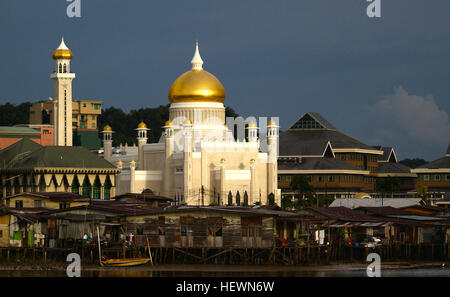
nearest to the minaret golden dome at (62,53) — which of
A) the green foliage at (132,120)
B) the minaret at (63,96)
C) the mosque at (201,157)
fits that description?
the minaret at (63,96)

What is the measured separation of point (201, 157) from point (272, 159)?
705 centimetres

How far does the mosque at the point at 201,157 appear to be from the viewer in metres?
114

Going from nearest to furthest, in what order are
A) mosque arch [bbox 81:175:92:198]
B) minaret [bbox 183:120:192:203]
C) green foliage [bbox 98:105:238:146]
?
mosque arch [bbox 81:175:92:198] → minaret [bbox 183:120:192:203] → green foliage [bbox 98:105:238:146]

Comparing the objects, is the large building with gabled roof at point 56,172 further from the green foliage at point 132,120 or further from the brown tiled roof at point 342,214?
the green foliage at point 132,120

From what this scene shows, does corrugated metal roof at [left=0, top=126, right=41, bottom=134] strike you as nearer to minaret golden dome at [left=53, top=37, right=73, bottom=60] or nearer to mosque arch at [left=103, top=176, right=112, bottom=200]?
minaret golden dome at [left=53, top=37, right=73, bottom=60]

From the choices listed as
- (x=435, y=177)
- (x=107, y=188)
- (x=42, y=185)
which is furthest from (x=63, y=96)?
(x=435, y=177)

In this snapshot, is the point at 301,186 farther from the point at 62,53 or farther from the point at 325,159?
the point at 62,53

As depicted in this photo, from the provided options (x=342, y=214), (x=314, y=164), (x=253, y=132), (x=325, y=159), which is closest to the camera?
(x=342, y=214)

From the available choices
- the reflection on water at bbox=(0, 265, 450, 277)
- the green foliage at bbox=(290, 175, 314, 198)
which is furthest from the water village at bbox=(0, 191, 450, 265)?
the green foliage at bbox=(290, 175, 314, 198)

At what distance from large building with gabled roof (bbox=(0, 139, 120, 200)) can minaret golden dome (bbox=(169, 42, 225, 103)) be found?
11.0m

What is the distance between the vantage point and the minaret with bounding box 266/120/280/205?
118 meters

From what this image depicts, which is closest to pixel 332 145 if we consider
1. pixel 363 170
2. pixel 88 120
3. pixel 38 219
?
pixel 363 170

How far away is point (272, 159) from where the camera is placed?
11912cm

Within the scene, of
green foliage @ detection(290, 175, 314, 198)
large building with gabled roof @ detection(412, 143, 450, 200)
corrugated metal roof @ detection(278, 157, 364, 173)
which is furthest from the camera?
corrugated metal roof @ detection(278, 157, 364, 173)
